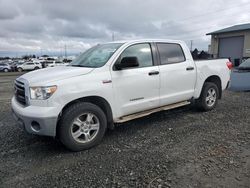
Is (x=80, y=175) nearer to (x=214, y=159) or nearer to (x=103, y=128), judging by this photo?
(x=103, y=128)

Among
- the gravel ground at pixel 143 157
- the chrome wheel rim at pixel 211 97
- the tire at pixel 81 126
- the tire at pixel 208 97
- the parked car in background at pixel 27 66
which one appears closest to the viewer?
the gravel ground at pixel 143 157

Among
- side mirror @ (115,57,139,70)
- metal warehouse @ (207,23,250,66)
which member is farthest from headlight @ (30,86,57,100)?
metal warehouse @ (207,23,250,66)

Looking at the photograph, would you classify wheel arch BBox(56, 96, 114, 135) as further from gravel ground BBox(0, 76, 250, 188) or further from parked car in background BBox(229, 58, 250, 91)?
parked car in background BBox(229, 58, 250, 91)

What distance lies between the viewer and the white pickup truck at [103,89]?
Result: 3518 millimetres

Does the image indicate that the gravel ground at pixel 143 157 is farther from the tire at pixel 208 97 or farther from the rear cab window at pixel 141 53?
the rear cab window at pixel 141 53

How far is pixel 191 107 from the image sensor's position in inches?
252

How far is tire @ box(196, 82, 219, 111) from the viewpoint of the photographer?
19.0 ft

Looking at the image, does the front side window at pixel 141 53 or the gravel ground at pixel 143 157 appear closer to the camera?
the gravel ground at pixel 143 157

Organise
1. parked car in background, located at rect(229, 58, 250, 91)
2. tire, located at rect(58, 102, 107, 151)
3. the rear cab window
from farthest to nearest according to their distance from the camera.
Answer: parked car in background, located at rect(229, 58, 250, 91), the rear cab window, tire, located at rect(58, 102, 107, 151)

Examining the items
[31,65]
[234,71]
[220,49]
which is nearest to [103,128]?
[234,71]

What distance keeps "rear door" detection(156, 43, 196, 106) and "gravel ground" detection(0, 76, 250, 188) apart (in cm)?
62

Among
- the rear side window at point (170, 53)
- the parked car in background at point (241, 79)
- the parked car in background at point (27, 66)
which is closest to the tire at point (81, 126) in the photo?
the rear side window at point (170, 53)

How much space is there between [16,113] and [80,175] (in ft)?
5.17

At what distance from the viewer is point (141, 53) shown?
15.0ft
